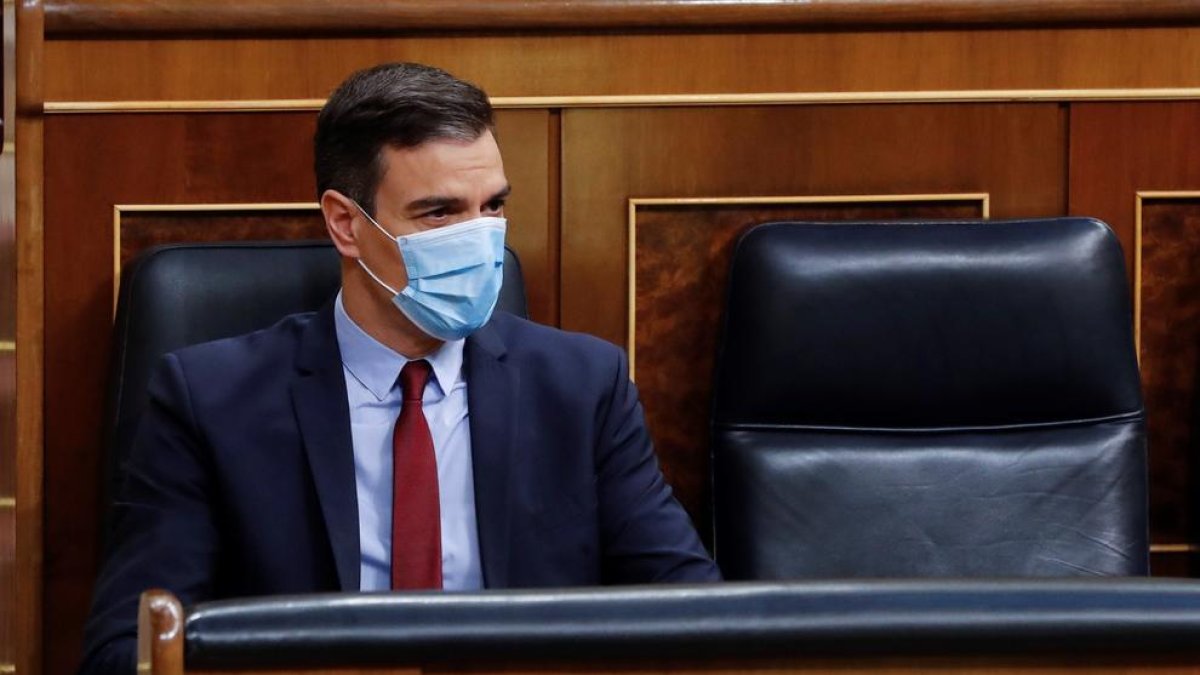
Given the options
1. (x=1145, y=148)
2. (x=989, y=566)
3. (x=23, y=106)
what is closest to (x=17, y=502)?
(x=23, y=106)

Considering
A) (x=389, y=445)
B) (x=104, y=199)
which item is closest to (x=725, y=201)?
(x=389, y=445)

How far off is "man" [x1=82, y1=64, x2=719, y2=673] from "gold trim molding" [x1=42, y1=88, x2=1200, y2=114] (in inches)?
11.3

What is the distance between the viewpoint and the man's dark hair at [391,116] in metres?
1.46

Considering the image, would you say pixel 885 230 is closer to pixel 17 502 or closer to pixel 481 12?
pixel 481 12

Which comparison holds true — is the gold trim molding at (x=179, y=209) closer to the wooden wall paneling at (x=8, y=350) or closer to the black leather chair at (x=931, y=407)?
the wooden wall paneling at (x=8, y=350)

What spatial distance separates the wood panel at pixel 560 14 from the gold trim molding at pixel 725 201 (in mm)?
189

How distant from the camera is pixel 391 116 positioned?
1465mm

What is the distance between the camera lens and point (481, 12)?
70.9 inches

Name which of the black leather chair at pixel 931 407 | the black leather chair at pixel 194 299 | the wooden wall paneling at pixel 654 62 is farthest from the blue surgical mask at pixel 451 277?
the wooden wall paneling at pixel 654 62

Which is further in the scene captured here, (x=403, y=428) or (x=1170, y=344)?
(x=1170, y=344)

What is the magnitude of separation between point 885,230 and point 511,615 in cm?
99

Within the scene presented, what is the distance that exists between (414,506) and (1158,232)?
3.08 ft

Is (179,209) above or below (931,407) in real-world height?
above

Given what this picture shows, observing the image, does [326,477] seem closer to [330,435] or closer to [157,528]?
[330,435]
